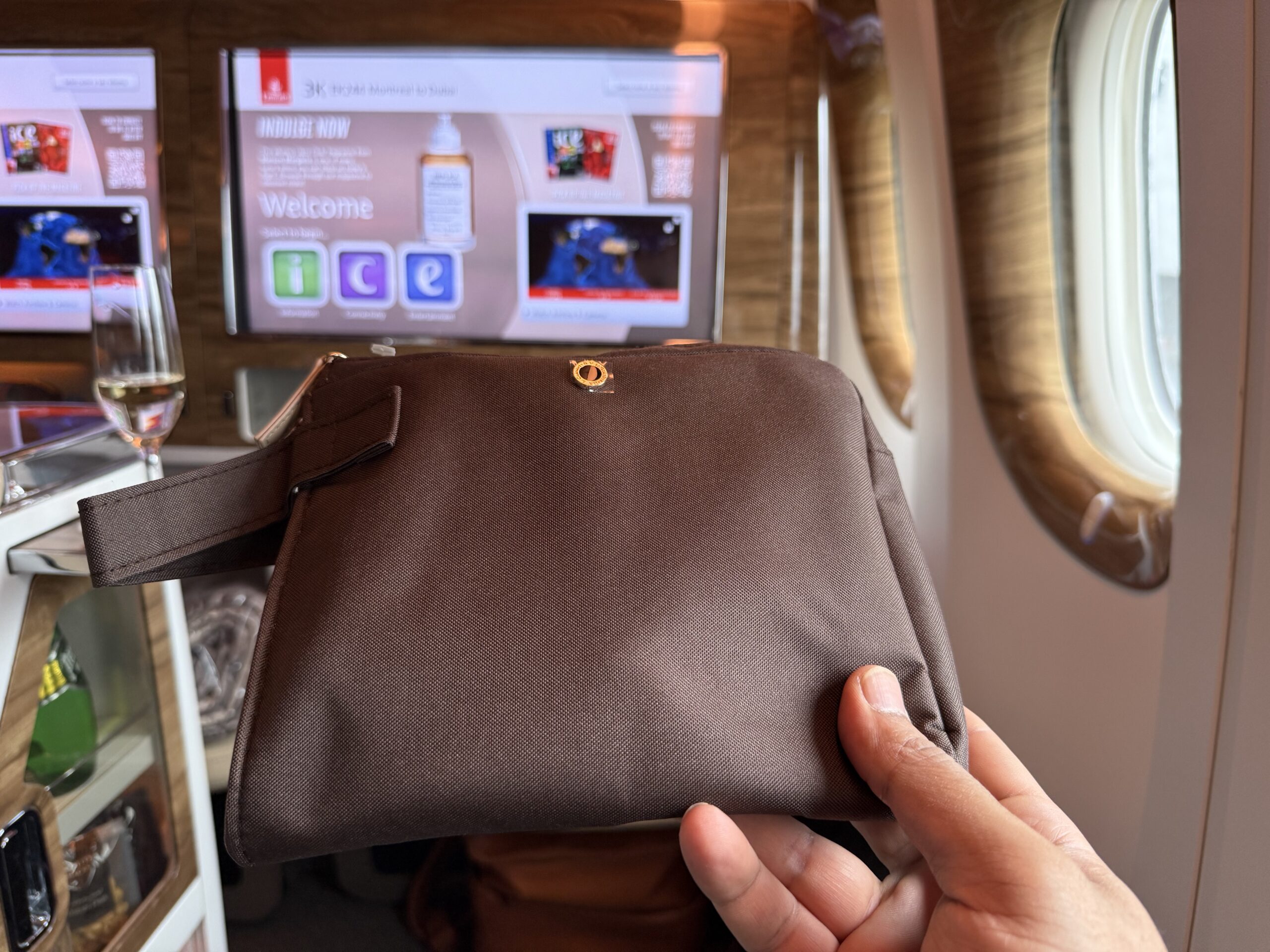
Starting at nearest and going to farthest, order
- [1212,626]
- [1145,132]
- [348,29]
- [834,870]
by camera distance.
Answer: [834,870] < [1212,626] < [1145,132] < [348,29]

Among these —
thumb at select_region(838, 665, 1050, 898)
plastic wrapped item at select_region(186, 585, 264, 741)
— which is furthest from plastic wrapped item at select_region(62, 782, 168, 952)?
thumb at select_region(838, 665, 1050, 898)

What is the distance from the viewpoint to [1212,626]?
79 cm

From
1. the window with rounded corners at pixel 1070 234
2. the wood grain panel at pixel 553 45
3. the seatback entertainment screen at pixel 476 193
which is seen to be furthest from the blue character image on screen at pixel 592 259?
the window with rounded corners at pixel 1070 234

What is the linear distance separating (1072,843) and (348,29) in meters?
2.12

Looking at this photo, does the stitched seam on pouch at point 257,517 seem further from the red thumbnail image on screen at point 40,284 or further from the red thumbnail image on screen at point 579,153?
the red thumbnail image on screen at point 40,284

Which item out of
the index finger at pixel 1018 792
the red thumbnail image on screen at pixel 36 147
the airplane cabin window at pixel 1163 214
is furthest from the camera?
the red thumbnail image on screen at pixel 36 147

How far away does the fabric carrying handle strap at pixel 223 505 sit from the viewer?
0.55m

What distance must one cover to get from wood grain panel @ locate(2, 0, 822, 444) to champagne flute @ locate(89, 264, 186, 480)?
4.46ft

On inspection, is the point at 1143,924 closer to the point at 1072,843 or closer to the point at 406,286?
the point at 1072,843

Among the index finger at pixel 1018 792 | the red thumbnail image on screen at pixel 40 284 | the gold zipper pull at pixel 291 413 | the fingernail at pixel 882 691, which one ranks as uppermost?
the red thumbnail image on screen at pixel 40 284

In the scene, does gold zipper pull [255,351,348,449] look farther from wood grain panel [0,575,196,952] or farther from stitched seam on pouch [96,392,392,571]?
wood grain panel [0,575,196,952]

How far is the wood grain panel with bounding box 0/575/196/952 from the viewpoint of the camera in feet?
2.32

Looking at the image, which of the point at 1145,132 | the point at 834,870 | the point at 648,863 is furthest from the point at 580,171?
the point at 834,870

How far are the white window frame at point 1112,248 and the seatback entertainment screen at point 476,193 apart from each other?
37.3 inches
